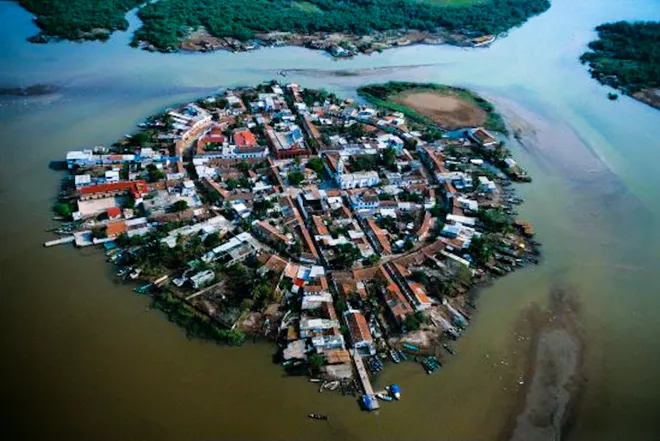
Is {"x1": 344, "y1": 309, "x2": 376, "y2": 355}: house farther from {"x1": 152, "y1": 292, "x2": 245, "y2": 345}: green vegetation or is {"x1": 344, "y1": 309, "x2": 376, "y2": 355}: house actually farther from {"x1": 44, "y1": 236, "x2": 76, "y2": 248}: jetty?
{"x1": 44, "y1": 236, "x2": 76, "y2": 248}: jetty

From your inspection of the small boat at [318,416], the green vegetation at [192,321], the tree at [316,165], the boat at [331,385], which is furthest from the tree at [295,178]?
the small boat at [318,416]

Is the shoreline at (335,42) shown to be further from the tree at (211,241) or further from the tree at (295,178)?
the tree at (211,241)

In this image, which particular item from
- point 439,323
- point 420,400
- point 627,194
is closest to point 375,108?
point 627,194

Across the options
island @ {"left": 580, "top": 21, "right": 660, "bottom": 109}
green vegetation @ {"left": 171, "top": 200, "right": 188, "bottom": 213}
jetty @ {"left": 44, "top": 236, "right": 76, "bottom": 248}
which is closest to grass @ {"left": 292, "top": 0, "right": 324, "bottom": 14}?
island @ {"left": 580, "top": 21, "right": 660, "bottom": 109}

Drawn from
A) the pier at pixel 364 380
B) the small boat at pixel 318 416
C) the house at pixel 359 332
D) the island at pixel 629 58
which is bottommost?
the small boat at pixel 318 416

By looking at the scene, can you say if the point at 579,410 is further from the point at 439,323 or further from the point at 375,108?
the point at 375,108

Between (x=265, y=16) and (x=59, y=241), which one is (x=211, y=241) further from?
(x=265, y=16)
